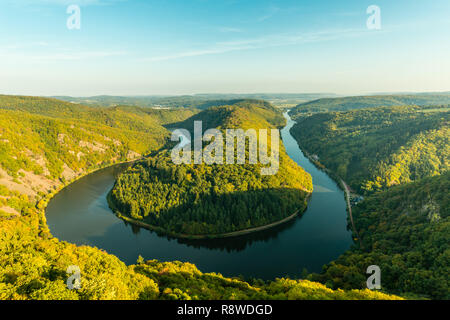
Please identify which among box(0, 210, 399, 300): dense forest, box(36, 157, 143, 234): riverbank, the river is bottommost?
the river

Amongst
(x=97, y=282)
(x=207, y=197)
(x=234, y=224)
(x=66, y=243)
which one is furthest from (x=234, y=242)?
(x=97, y=282)

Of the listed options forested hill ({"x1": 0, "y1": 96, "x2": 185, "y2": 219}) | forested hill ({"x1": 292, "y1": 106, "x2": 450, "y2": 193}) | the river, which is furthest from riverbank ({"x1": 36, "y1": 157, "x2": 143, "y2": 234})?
forested hill ({"x1": 292, "y1": 106, "x2": 450, "y2": 193})

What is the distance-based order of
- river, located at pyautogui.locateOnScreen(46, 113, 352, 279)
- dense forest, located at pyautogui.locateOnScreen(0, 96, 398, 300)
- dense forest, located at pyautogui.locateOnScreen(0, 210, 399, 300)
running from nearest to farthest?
dense forest, located at pyautogui.locateOnScreen(0, 210, 399, 300) < dense forest, located at pyautogui.locateOnScreen(0, 96, 398, 300) < river, located at pyautogui.locateOnScreen(46, 113, 352, 279)

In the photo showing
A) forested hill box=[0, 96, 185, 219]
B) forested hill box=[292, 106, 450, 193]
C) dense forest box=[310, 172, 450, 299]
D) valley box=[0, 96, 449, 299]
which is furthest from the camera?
forested hill box=[292, 106, 450, 193]

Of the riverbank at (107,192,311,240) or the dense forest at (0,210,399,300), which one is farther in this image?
the riverbank at (107,192,311,240)

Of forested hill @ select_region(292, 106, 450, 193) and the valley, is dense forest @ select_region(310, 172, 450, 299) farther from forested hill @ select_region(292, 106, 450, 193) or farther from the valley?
forested hill @ select_region(292, 106, 450, 193)

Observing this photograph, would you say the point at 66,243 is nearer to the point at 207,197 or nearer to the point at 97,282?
the point at 97,282
